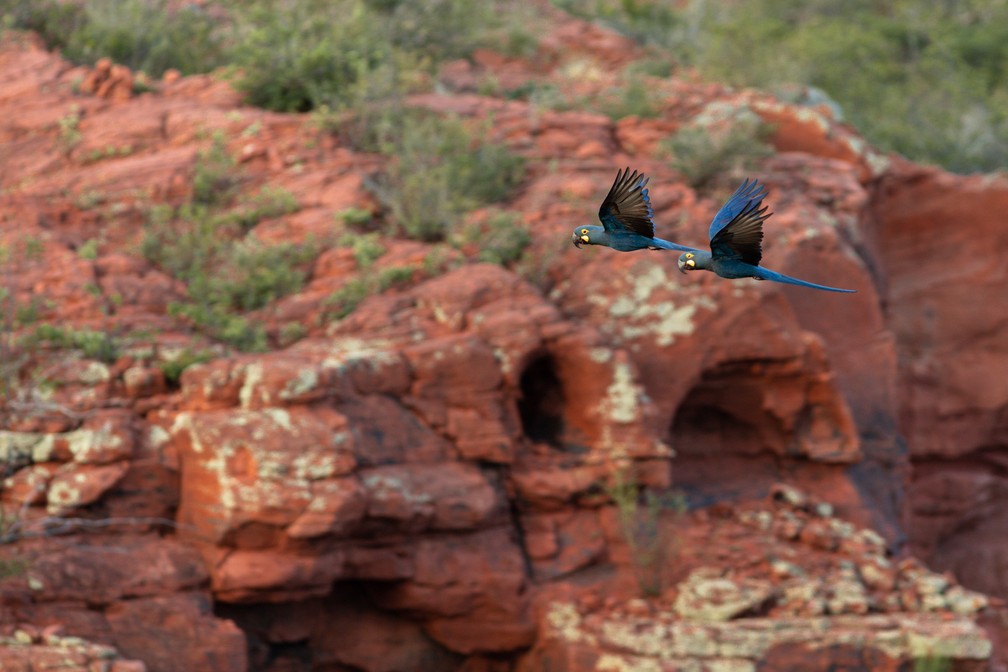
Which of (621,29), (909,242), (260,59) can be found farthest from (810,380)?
(621,29)

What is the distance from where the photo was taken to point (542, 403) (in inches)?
361

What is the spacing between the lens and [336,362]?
807cm

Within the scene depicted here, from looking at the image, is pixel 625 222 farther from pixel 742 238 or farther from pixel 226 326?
pixel 226 326

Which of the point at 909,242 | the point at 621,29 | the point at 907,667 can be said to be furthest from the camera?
the point at 621,29

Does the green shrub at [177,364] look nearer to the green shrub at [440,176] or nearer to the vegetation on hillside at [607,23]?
the green shrub at [440,176]

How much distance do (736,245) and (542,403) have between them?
450cm

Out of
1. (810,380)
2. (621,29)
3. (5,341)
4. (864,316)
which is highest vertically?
(621,29)

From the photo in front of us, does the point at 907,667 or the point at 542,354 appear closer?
the point at 907,667

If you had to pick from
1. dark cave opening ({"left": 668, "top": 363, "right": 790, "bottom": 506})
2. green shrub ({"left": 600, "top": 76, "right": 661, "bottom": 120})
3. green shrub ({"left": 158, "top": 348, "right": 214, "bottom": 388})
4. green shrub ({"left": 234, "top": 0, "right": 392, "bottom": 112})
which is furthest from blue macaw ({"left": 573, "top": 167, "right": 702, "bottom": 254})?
green shrub ({"left": 600, "top": 76, "right": 661, "bottom": 120})

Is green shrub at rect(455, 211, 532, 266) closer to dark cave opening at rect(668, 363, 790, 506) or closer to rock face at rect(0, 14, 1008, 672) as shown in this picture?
rock face at rect(0, 14, 1008, 672)

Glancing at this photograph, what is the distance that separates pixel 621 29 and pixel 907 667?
36.7 ft

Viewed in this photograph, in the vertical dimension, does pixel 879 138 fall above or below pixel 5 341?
Answer: above

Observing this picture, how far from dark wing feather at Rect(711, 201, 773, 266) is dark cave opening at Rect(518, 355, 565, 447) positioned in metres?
4.16

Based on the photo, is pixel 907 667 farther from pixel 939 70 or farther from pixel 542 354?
pixel 939 70
